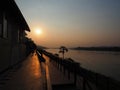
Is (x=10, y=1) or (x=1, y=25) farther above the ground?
(x=10, y=1)

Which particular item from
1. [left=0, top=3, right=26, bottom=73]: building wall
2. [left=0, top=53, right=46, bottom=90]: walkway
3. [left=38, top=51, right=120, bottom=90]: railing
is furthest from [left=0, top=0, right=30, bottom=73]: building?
[left=38, top=51, right=120, bottom=90]: railing

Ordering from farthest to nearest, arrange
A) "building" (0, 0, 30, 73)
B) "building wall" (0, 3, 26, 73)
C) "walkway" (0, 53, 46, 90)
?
1. "building wall" (0, 3, 26, 73)
2. "building" (0, 0, 30, 73)
3. "walkway" (0, 53, 46, 90)

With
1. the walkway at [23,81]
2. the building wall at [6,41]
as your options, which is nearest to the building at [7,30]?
the building wall at [6,41]

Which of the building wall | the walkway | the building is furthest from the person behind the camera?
the building wall

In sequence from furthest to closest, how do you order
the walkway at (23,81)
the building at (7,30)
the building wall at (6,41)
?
the building wall at (6,41) → the building at (7,30) → the walkway at (23,81)

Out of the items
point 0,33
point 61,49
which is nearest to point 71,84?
point 0,33

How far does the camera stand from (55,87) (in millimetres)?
7980

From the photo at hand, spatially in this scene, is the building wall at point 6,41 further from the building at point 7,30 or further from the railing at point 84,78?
the railing at point 84,78

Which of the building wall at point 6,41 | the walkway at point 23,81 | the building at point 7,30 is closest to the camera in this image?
the walkway at point 23,81

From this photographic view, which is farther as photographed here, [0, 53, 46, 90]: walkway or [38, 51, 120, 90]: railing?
[38, 51, 120, 90]: railing

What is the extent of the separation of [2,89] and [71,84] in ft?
10.9

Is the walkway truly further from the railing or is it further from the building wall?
the railing

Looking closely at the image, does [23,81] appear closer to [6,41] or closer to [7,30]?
[6,41]

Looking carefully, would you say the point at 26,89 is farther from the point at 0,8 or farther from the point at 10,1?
the point at 0,8
